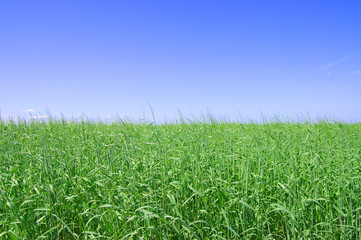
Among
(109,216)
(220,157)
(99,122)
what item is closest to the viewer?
(109,216)

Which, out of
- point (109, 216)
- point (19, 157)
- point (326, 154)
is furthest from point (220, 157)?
point (19, 157)

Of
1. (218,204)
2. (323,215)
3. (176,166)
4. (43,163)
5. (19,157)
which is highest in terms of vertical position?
(19,157)

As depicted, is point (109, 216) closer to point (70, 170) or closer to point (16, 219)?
point (16, 219)

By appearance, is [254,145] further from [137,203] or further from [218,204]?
[137,203]

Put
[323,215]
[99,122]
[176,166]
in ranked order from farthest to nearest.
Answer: [99,122] < [176,166] < [323,215]

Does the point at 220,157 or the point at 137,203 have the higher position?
the point at 220,157

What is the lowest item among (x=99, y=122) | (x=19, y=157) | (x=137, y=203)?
(x=137, y=203)

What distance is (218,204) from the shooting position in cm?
256

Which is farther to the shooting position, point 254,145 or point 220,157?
point 254,145

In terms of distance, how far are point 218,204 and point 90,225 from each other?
134 centimetres

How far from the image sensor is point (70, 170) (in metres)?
3.39

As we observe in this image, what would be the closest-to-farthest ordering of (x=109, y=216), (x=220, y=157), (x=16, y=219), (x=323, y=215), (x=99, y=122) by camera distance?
(x=16, y=219)
(x=109, y=216)
(x=323, y=215)
(x=220, y=157)
(x=99, y=122)

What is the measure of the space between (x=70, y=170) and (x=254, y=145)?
9.49 feet

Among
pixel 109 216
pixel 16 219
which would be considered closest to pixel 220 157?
pixel 109 216
